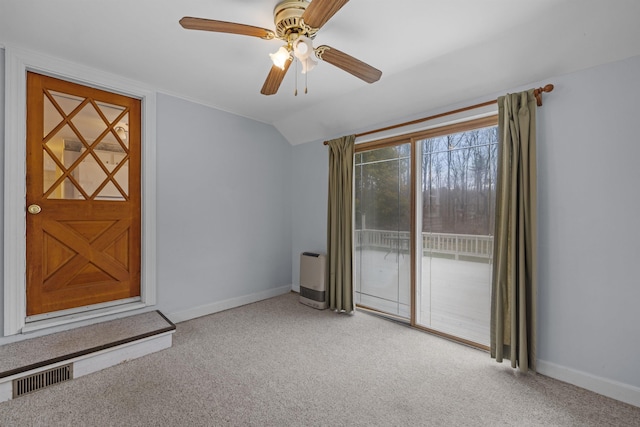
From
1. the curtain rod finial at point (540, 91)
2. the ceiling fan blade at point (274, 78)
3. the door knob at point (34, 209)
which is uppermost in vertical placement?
the ceiling fan blade at point (274, 78)

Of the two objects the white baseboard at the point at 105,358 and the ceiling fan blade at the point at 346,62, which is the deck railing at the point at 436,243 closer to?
the ceiling fan blade at the point at 346,62

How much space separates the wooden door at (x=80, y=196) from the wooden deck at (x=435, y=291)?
2.58 metres

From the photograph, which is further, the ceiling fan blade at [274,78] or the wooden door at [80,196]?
the wooden door at [80,196]

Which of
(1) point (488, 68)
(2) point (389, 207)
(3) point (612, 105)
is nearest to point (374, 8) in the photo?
(1) point (488, 68)

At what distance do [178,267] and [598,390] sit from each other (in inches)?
146

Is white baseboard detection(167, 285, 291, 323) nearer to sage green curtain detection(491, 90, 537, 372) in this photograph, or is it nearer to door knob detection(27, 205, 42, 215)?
door knob detection(27, 205, 42, 215)

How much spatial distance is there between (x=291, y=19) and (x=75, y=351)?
274cm

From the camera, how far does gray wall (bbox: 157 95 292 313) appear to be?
3070 mm

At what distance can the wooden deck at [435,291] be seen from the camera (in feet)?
8.57

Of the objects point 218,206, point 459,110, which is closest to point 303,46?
point 459,110

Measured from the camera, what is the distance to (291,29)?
67.1 inches

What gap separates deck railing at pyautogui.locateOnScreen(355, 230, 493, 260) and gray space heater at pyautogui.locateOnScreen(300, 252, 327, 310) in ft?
→ 1.78

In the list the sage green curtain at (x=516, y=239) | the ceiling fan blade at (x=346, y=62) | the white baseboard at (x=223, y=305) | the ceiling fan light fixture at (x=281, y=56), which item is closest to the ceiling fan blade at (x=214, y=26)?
the ceiling fan light fixture at (x=281, y=56)

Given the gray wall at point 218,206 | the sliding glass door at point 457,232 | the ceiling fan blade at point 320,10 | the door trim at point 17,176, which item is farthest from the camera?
the gray wall at point 218,206
